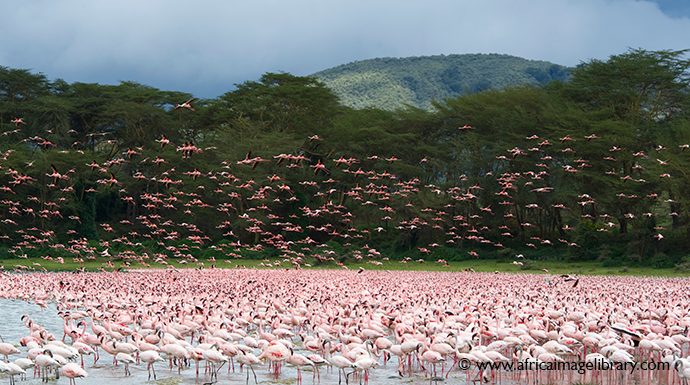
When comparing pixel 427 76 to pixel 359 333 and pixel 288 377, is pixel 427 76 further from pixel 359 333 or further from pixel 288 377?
pixel 288 377

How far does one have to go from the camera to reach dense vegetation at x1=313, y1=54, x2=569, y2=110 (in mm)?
→ 130125

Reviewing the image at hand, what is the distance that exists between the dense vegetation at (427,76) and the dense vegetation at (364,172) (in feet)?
211

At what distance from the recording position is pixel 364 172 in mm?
52000

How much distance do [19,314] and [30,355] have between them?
10554mm

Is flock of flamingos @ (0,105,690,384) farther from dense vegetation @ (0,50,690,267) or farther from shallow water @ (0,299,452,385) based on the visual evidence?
dense vegetation @ (0,50,690,267)

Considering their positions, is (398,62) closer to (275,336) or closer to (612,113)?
(612,113)

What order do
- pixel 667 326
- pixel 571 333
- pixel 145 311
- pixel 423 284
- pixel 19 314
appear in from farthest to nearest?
pixel 423 284 → pixel 19 314 → pixel 145 311 → pixel 667 326 → pixel 571 333

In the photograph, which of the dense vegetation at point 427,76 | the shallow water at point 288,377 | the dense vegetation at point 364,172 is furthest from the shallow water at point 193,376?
the dense vegetation at point 427,76

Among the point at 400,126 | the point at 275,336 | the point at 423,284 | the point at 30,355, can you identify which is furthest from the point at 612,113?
the point at 30,355

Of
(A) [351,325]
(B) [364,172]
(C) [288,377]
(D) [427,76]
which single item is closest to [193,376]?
(C) [288,377]

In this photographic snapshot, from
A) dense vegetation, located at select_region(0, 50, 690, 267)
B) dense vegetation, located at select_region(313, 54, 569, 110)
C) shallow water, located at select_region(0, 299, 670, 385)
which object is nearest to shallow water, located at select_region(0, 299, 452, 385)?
shallow water, located at select_region(0, 299, 670, 385)

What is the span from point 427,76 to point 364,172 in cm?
9240

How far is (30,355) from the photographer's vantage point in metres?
14.0

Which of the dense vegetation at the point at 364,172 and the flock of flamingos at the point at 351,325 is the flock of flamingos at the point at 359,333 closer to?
the flock of flamingos at the point at 351,325
